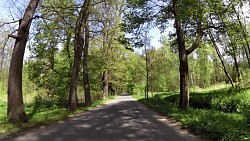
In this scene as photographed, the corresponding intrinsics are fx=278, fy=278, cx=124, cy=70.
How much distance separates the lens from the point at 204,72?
214ft

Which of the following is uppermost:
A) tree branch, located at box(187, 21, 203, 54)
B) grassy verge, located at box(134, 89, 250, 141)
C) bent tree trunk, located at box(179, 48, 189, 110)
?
tree branch, located at box(187, 21, 203, 54)

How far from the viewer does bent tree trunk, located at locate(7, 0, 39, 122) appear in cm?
1213

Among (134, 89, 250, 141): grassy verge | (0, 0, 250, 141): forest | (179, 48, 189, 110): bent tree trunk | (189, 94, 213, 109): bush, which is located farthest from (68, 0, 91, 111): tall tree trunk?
(189, 94, 213, 109): bush

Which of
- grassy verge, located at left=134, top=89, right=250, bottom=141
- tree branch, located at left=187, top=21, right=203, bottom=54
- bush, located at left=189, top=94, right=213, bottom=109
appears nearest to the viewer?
grassy verge, located at left=134, top=89, right=250, bottom=141

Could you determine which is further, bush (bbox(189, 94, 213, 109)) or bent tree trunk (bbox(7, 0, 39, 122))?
bush (bbox(189, 94, 213, 109))

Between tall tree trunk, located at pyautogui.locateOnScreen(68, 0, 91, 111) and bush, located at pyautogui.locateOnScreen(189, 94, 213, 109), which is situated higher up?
tall tree trunk, located at pyautogui.locateOnScreen(68, 0, 91, 111)

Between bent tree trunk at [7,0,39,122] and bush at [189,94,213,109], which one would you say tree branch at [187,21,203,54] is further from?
bent tree trunk at [7,0,39,122]

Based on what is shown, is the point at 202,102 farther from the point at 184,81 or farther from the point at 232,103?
the point at 232,103

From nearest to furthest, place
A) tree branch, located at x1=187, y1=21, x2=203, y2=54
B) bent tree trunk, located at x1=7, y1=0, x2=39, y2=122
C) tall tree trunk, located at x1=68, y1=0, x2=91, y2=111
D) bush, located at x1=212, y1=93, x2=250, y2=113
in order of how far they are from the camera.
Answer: bent tree trunk, located at x1=7, y1=0, x2=39, y2=122 < bush, located at x1=212, y1=93, x2=250, y2=113 < tree branch, located at x1=187, y1=21, x2=203, y2=54 < tall tree trunk, located at x1=68, y1=0, x2=91, y2=111

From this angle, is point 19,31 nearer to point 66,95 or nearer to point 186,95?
point 186,95

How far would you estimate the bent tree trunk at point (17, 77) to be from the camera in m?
12.1

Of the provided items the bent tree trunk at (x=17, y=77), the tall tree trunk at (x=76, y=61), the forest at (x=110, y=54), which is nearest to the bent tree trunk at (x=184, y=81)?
the forest at (x=110, y=54)

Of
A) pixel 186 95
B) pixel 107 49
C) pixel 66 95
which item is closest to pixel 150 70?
pixel 107 49

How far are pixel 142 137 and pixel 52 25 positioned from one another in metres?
17.7
